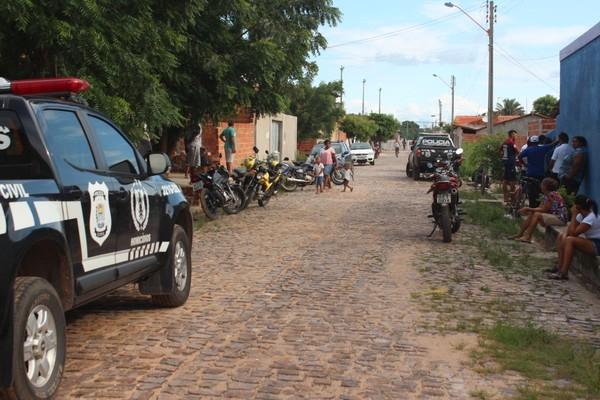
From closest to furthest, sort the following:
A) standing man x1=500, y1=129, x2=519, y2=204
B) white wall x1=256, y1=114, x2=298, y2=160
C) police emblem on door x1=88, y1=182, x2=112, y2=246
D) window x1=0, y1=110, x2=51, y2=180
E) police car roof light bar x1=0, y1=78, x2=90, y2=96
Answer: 1. window x1=0, y1=110, x2=51, y2=180
2. police emblem on door x1=88, y1=182, x2=112, y2=246
3. police car roof light bar x1=0, y1=78, x2=90, y2=96
4. standing man x1=500, y1=129, x2=519, y2=204
5. white wall x1=256, y1=114, x2=298, y2=160

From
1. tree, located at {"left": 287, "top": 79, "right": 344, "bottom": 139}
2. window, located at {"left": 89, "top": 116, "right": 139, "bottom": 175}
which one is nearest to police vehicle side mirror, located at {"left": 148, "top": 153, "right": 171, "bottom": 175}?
window, located at {"left": 89, "top": 116, "right": 139, "bottom": 175}

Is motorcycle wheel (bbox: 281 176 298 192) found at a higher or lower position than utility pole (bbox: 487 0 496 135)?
lower

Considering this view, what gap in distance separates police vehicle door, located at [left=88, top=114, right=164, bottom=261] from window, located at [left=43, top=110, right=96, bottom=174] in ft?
0.95

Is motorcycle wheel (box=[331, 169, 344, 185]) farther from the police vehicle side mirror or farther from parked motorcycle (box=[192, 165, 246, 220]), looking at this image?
the police vehicle side mirror

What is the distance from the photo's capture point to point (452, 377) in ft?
16.9

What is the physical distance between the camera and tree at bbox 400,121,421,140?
6547 inches

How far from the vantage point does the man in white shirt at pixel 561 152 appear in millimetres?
12828

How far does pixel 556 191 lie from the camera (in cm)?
1197

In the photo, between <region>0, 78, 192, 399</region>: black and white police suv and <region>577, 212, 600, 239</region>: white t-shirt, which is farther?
<region>577, 212, 600, 239</region>: white t-shirt

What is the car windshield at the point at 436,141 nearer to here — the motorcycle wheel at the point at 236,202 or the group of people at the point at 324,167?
the group of people at the point at 324,167

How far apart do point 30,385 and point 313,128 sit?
147 ft

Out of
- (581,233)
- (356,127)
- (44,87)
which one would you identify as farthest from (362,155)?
(44,87)

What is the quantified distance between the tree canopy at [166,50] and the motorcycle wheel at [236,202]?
1723 mm

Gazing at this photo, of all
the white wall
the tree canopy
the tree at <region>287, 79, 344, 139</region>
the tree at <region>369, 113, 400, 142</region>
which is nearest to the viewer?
the tree canopy
